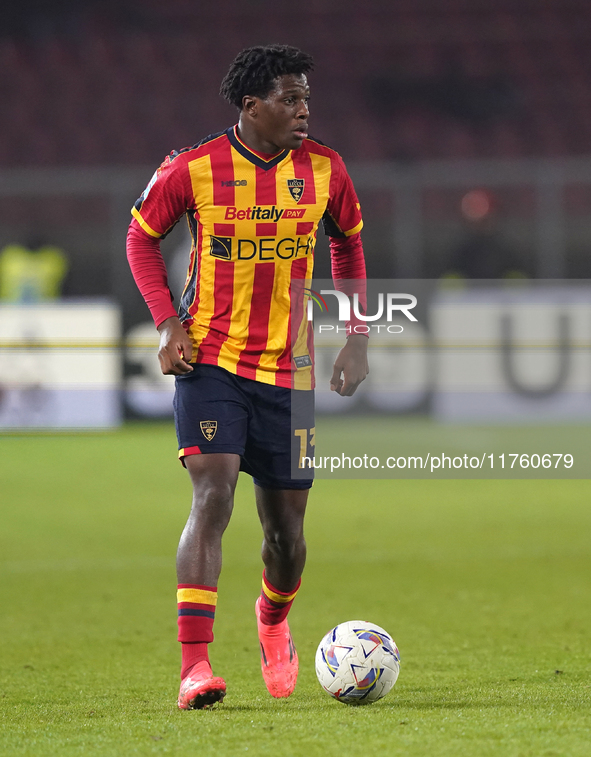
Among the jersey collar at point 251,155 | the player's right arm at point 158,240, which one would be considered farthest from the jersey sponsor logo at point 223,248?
the jersey collar at point 251,155

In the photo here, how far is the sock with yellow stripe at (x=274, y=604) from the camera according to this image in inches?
143

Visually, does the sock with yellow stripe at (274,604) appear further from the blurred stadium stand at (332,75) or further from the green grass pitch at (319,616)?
the blurred stadium stand at (332,75)

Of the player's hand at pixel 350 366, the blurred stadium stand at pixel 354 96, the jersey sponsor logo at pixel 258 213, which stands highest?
the blurred stadium stand at pixel 354 96

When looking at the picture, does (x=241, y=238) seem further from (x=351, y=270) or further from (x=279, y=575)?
(x=279, y=575)

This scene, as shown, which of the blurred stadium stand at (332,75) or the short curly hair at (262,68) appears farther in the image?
the blurred stadium stand at (332,75)

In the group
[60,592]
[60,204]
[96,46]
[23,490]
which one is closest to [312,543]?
[60,592]

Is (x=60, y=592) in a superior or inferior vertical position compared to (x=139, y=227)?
inferior

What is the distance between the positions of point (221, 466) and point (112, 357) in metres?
9.22

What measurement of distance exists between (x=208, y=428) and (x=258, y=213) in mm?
651

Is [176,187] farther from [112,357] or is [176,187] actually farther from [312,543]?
[112,357]

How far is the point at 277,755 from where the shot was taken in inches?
96.7

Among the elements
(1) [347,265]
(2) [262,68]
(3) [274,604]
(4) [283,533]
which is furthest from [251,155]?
(3) [274,604]

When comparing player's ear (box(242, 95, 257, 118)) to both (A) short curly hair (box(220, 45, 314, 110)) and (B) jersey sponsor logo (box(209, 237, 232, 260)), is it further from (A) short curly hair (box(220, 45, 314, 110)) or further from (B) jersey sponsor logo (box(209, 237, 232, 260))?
(B) jersey sponsor logo (box(209, 237, 232, 260))

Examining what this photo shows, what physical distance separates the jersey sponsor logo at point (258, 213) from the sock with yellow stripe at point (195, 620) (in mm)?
1069
